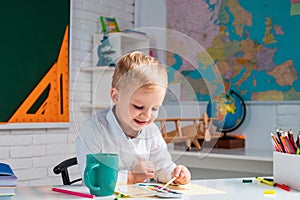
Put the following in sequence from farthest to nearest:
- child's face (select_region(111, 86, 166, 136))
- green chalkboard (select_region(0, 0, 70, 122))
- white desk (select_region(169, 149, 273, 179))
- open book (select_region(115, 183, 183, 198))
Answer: green chalkboard (select_region(0, 0, 70, 122))
white desk (select_region(169, 149, 273, 179))
open book (select_region(115, 183, 183, 198))
child's face (select_region(111, 86, 166, 136))

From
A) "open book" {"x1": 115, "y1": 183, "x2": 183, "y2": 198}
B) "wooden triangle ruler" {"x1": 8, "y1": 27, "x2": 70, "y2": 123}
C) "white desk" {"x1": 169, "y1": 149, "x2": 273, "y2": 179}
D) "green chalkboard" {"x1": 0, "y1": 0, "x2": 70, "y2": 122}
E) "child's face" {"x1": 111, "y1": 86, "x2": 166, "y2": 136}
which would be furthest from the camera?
"wooden triangle ruler" {"x1": 8, "y1": 27, "x2": 70, "y2": 123}

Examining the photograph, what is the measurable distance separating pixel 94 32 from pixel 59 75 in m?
0.47

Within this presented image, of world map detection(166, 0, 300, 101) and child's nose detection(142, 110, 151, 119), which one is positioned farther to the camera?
world map detection(166, 0, 300, 101)

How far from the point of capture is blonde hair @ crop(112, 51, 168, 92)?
3.85ft

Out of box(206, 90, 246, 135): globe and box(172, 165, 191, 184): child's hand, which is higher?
box(206, 90, 246, 135): globe

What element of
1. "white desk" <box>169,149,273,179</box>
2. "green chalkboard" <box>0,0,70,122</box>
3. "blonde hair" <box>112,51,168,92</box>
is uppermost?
"green chalkboard" <box>0,0,70,122</box>

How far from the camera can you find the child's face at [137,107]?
1.16m

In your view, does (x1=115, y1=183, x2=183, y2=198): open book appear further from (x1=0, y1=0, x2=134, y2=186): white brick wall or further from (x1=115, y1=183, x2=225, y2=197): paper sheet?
(x1=0, y1=0, x2=134, y2=186): white brick wall

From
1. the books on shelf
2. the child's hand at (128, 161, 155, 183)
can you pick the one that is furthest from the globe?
the books on shelf

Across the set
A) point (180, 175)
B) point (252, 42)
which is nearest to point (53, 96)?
point (252, 42)

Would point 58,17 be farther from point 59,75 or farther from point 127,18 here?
point 127,18

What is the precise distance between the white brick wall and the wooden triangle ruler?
0.22 feet

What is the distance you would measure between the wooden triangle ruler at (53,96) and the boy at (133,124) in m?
1.48

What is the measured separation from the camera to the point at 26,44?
2.80m
